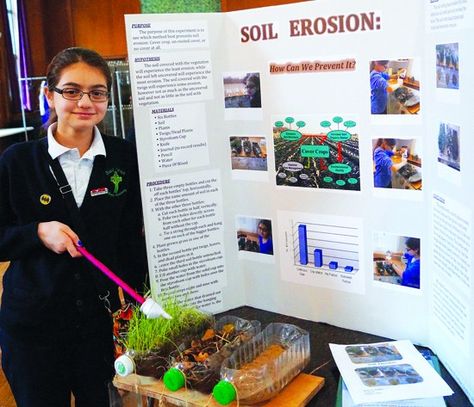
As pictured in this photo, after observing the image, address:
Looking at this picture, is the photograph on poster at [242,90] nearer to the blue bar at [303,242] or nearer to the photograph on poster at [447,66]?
the blue bar at [303,242]

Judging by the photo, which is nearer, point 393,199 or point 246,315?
point 393,199

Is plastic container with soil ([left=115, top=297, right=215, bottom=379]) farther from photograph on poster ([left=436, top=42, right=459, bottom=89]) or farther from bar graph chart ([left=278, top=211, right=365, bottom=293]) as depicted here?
photograph on poster ([left=436, top=42, right=459, bottom=89])

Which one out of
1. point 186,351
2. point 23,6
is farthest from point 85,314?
point 23,6

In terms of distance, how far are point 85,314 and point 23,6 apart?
21.8 ft

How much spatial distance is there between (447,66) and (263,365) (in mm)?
737

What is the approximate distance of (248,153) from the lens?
168 cm

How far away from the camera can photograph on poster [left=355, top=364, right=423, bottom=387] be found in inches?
50.5

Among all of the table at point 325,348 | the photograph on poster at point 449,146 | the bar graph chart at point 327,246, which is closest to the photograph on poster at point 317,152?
the bar graph chart at point 327,246

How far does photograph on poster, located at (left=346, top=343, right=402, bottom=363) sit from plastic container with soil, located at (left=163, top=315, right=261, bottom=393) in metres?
0.25

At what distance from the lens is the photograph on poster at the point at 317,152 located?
1.49 m

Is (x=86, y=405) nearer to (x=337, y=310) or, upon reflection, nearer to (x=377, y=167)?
(x=337, y=310)

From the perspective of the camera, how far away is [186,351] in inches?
52.1

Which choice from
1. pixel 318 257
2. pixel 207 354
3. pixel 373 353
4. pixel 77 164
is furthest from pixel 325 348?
pixel 77 164

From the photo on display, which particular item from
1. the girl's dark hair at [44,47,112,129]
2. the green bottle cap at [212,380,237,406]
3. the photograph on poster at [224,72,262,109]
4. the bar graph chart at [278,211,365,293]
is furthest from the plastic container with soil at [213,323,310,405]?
the girl's dark hair at [44,47,112,129]
